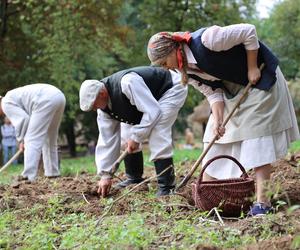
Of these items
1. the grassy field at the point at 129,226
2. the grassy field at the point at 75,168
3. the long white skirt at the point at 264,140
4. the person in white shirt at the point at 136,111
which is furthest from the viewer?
the grassy field at the point at 75,168

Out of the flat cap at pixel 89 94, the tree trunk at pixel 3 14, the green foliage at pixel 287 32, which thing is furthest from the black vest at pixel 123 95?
the green foliage at pixel 287 32

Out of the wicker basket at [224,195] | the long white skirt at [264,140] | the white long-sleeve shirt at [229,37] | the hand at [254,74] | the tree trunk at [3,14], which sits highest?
the tree trunk at [3,14]

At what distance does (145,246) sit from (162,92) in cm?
258

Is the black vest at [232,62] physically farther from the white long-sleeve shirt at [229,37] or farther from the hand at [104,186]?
the hand at [104,186]

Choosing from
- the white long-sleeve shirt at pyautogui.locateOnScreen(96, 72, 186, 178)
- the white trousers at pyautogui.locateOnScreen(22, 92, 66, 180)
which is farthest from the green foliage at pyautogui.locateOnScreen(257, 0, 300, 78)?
the white long-sleeve shirt at pyautogui.locateOnScreen(96, 72, 186, 178)

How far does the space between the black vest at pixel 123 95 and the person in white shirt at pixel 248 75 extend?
962 mm

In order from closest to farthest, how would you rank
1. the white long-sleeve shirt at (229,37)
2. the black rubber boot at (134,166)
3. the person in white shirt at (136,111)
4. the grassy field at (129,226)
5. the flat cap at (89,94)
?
the grassy field at (129,226)
the white long-sleeve shirt at (229,37)
the flat cap at (89,94)
the person in white shirt at (136,111)
the black rubber boot at (134,166)

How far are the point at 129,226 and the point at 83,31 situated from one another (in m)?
14.5

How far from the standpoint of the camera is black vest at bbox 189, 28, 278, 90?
4754 mm

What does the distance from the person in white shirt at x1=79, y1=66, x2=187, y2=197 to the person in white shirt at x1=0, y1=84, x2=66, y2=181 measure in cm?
218

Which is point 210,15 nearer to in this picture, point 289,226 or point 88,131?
point 88,131

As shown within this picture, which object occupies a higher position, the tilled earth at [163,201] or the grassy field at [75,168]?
the tilled earth at [163,201]

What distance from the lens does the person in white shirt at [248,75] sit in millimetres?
4645

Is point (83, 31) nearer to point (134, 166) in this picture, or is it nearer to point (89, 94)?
point (134, 166)
